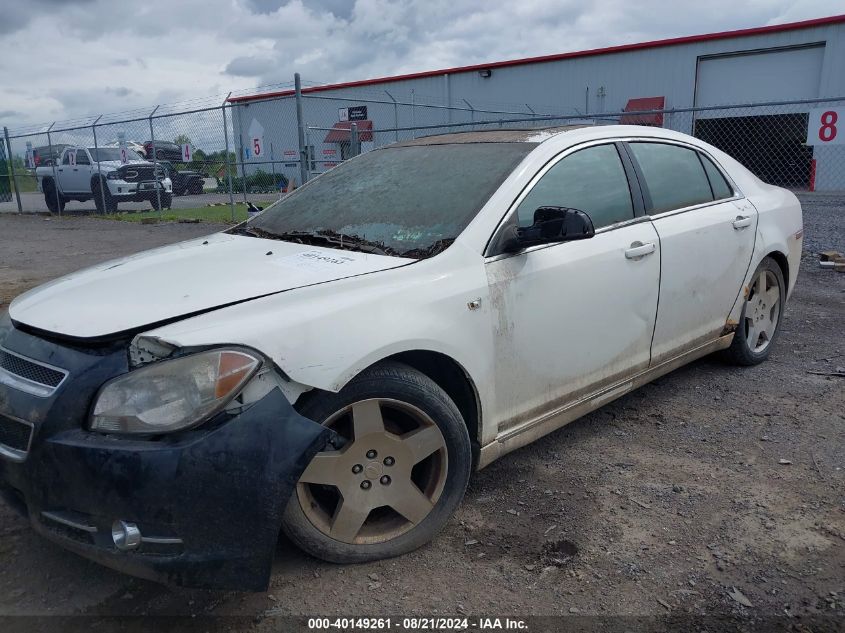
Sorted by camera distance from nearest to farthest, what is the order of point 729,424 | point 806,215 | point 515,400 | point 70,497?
point 70,497
point 515,400
point 729,424
point 806,215

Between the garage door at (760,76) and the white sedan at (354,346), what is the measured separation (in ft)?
64.6

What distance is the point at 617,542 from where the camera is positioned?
280cm

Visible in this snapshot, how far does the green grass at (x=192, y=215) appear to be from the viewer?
53.6ft

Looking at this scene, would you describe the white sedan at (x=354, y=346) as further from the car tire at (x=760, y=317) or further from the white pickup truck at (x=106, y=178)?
the white pickup truck at (x=106, y=178)

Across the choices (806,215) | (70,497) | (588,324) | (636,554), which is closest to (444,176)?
(588,324)

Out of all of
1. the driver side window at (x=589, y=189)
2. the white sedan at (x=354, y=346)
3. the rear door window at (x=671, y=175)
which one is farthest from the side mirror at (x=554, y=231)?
the rear door window at (x=671, y=175)

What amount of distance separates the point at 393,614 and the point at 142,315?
1305 mm

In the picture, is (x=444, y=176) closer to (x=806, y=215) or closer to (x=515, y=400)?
(x=515, y=400)

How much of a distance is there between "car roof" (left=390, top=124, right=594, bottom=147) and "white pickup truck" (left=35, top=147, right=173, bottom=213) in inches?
621

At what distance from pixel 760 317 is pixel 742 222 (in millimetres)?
795

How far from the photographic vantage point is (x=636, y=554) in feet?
8.92

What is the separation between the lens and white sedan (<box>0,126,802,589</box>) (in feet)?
7.04

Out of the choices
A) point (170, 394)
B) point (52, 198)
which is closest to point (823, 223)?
point (170, 394)

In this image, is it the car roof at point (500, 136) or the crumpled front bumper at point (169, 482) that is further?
the car roof at point (500, 136)
